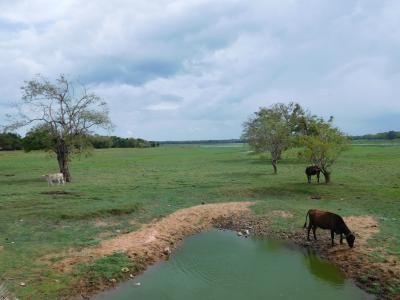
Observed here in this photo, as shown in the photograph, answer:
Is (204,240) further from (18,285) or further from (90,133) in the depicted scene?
(90,133)

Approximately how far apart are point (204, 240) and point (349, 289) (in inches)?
253

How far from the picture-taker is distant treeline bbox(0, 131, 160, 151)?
116ft

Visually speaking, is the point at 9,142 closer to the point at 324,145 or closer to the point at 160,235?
the point at 324,145

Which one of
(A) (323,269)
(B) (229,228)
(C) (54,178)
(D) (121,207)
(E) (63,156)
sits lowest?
(A) (323,269)

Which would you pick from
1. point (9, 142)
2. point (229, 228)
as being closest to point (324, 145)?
point (229, 228)

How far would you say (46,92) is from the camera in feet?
112

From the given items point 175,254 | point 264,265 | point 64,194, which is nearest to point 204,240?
point 175,254

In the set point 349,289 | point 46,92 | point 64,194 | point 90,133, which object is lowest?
point 349,289

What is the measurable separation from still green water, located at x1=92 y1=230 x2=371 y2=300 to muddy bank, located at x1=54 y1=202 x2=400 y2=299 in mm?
408

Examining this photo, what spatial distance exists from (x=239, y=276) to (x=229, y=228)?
18.6 ft

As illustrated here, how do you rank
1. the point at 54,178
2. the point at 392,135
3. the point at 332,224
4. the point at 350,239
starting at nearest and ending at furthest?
the point at 350,239
the point at 332,224
the point at 54,178
the point at 392,135

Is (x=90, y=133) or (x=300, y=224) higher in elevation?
(x=90, y=133)

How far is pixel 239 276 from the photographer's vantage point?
12.3 m

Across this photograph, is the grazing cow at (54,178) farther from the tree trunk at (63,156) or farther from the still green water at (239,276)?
the still green water at (239,276)
